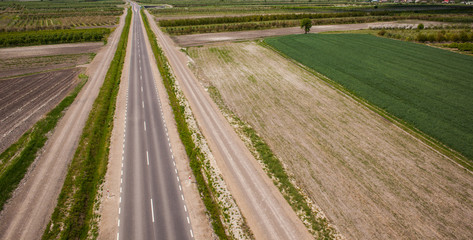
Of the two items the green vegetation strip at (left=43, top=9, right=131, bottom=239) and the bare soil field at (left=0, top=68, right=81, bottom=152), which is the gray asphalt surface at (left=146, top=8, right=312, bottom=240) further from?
the bare soil field at (left=0, top=68, right=81, bottom=152)

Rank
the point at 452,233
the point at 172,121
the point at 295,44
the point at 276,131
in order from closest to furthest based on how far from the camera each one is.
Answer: the point at 452,233, the point at 276,131, the point at 172,121, the point at 295,44

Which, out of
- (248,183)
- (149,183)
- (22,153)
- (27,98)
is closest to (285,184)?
(248,183)

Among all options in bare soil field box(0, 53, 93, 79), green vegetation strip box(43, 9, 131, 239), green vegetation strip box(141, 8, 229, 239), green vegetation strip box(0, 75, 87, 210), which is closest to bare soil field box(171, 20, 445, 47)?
bare soil field box(0, 53, 93, 79)

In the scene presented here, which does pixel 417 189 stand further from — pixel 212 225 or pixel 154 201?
pixel 154 201

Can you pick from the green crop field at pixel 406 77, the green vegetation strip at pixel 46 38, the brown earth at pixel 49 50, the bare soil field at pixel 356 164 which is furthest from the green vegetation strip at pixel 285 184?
the green vegetation strip at pixel 46 38

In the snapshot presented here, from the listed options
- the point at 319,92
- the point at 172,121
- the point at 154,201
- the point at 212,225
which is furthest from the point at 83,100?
the point at 319,92

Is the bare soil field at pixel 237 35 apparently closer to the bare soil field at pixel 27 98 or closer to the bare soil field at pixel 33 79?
the bare soil field at pixel 33 79
